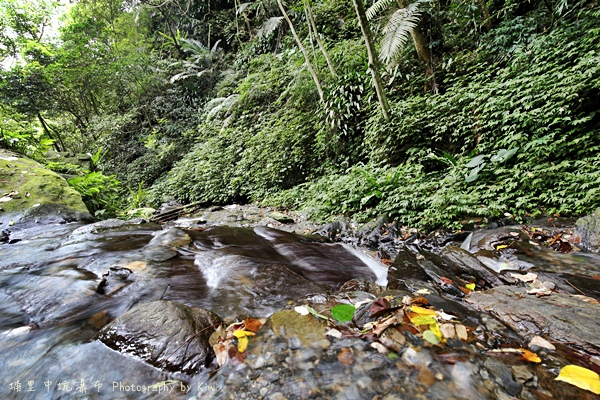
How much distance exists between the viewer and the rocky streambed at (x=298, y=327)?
4.43 feet

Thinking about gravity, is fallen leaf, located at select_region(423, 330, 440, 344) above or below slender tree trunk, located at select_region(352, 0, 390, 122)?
below

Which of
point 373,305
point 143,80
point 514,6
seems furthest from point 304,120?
point 143,80

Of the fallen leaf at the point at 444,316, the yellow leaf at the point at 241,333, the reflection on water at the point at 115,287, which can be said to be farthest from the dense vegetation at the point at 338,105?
the yellow leaf at the point at 241,333

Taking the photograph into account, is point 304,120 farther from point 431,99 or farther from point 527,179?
point 527,179

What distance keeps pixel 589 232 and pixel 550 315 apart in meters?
2.14

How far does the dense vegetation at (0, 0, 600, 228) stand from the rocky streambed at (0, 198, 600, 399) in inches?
63.5

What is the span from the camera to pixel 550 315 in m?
1.72

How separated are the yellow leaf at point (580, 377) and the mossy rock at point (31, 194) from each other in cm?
695

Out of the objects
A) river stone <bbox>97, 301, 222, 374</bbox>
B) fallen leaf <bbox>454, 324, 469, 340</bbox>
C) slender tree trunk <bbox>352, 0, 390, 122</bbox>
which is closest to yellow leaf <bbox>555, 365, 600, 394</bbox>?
fallen leaf <bbox>454, 324, 469, 340</bbox>

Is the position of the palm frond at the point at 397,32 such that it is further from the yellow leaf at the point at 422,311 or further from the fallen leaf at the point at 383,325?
the fallen leaf at the point at 383,325

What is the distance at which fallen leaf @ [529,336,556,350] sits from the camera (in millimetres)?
1482

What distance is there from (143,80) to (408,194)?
51.6 feet

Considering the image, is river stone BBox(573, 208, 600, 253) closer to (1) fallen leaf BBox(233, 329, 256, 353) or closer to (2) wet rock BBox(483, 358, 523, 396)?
(2) wet rock BBox(483, 358, 523, 396)

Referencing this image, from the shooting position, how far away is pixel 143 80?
14.7m
